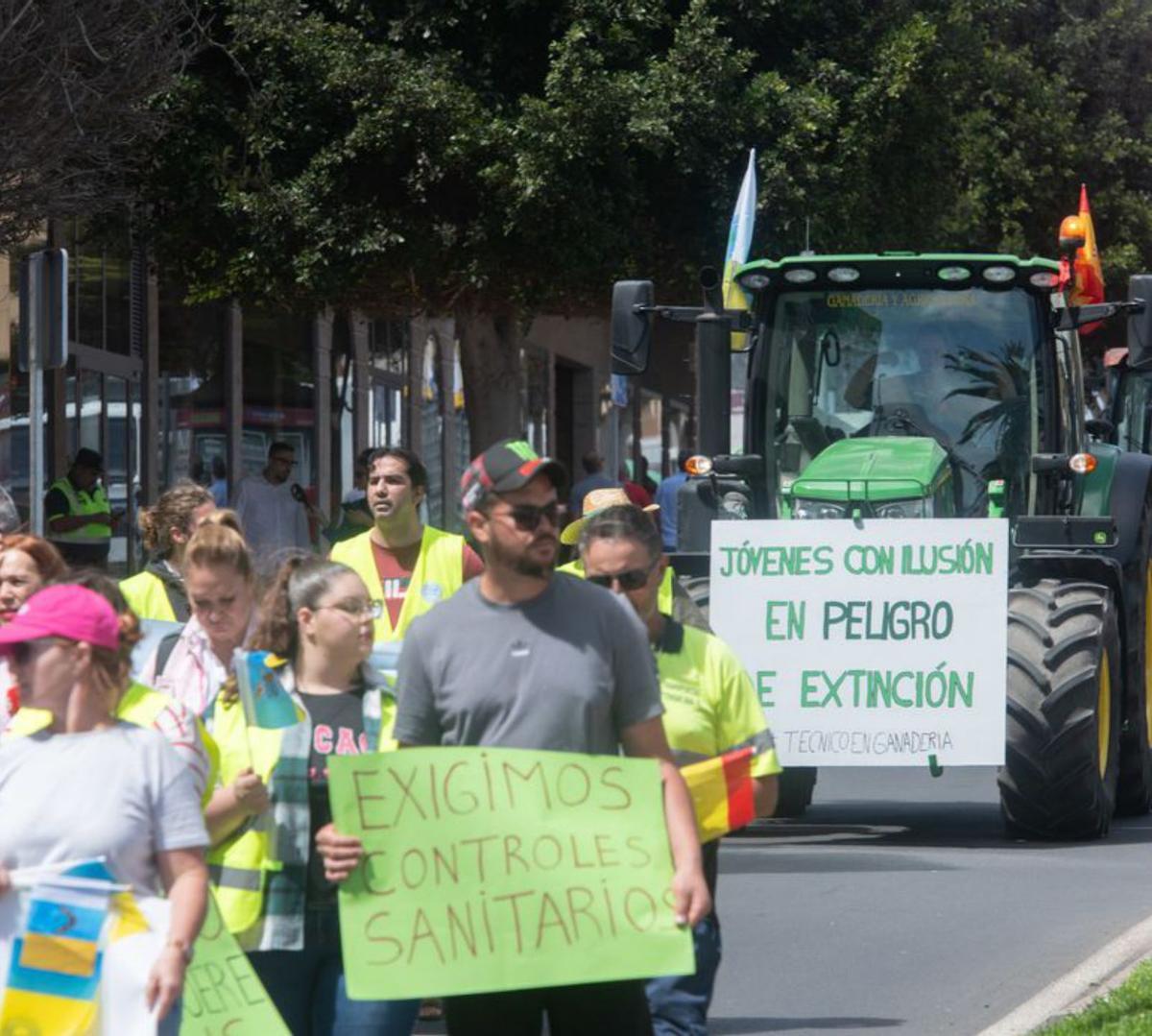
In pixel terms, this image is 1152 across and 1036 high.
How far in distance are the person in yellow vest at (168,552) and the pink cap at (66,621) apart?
332 centimetres

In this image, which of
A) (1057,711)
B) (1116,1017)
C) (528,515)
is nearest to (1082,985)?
(1116,1017)

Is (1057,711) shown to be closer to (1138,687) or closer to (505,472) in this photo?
(1138,687)

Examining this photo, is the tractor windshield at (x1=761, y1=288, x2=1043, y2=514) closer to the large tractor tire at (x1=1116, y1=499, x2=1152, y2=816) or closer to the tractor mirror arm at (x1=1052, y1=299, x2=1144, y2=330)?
the tractor mirror arm at (x1=1052, y1=299, x2=1144, y2=330)

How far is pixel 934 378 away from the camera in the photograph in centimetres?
1327

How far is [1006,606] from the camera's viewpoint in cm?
1211

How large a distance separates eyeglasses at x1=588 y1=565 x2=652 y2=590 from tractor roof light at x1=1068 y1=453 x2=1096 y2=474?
23.8 ft

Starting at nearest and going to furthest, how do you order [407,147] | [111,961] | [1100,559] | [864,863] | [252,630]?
1. [111,961]
2. [252,630]
3. [864,863]
4. [1100,559]
5. [407,147]

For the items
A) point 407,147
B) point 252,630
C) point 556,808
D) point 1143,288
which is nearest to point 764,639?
point 1143,288

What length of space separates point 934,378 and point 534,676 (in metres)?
8.33

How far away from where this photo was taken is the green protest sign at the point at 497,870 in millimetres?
5172

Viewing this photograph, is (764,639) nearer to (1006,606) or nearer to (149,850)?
(1006,606)

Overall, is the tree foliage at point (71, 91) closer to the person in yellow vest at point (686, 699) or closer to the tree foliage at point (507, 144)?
the tree foliage at point (507, 144)

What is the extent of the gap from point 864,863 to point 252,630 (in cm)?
629

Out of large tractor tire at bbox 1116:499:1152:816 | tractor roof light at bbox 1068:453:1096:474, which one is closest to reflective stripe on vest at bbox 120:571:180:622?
tractor roof light at bbox 1068:453:1096:474
